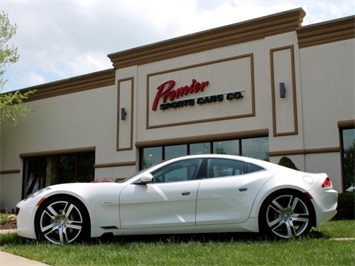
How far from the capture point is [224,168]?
6.65m

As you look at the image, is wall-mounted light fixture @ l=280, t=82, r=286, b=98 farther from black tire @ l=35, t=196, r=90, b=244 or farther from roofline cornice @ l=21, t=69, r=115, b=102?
black tire @ l=35, t=196, r=90, b=244

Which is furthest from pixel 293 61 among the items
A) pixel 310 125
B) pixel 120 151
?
pixel 120 151

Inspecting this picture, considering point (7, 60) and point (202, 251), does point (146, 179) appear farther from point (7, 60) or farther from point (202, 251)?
point (7, 60)

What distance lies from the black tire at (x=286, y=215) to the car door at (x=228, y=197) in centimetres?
27

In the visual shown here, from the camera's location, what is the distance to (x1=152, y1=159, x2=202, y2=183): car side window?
6.64 meters

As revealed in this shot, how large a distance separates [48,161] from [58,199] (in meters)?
13.0

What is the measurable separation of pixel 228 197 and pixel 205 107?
8.33 metres

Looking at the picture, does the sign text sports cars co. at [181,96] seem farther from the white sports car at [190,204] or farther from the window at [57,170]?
the white sports car at [190,204]

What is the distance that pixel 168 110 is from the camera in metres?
15.3

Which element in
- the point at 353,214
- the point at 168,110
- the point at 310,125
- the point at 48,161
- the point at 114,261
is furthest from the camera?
the point at 48,161

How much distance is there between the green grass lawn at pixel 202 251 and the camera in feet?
15.8

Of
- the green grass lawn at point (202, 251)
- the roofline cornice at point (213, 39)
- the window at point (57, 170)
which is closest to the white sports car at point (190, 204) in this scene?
the green grass lawn at point (202, 251)

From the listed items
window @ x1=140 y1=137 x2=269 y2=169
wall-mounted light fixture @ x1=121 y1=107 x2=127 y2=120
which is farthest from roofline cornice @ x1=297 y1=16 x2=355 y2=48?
Result: wall-mounted light fixture @ x1=121 y1=107 x2=127 y2=120

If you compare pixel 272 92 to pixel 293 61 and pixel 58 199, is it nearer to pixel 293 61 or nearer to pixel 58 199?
pixel 293 61
